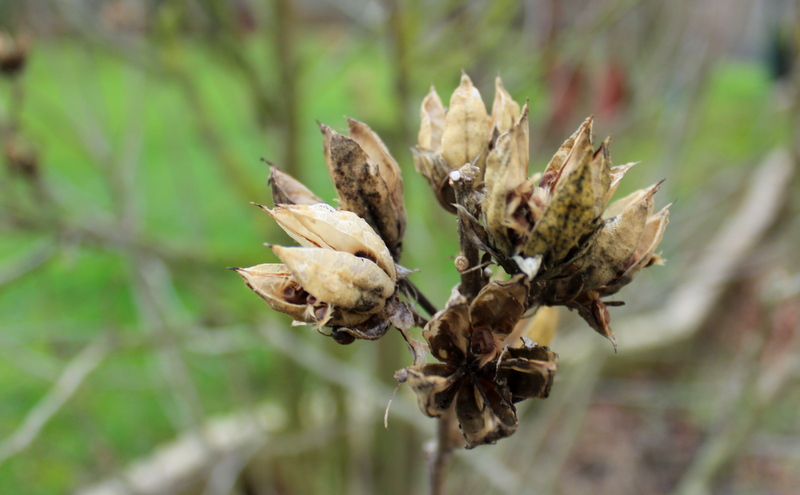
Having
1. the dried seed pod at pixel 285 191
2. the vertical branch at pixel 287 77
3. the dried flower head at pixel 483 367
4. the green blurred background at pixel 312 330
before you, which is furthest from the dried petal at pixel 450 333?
the vertical branch at pixel 287 77

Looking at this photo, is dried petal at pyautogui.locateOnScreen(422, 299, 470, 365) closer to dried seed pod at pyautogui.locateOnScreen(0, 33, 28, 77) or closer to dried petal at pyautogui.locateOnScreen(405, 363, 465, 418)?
dried petal at pyautogui.locateOnScreen(405, 363, 465, 418)

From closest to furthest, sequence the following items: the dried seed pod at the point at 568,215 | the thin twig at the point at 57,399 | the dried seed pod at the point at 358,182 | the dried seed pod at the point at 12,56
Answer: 1. the dried seed pod at the point at 568,215
2. the dried seed pod at the point at 358,182
3. the thin twig at the point at 57,399
4. the dried seed pod at the point at 12,56

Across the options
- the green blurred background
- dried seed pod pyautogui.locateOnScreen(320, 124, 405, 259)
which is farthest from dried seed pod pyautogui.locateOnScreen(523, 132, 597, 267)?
the green blurred background

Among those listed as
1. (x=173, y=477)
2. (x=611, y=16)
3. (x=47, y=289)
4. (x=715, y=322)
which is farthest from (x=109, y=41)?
(x=715, y=322)

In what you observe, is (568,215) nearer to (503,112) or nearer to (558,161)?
(558,161)

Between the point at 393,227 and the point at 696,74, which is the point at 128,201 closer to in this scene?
the point at 393,227

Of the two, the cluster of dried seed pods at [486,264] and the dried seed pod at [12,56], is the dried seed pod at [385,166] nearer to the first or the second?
the cluster of dried seed pods at [486,264]

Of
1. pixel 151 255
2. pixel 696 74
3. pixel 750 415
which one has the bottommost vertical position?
pixel 750 415
